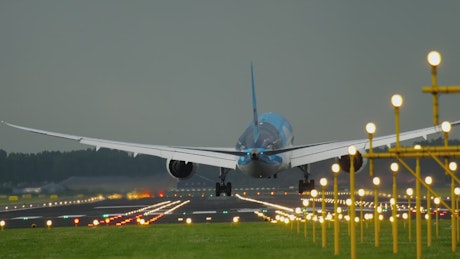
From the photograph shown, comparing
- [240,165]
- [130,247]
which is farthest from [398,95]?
[240,165]

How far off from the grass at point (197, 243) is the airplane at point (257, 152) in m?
13.1

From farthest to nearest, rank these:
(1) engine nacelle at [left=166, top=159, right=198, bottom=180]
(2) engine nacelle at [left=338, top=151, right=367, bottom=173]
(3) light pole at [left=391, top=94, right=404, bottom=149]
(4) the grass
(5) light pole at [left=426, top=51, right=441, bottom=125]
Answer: (1) engine nacelle at [left=166, top=159, right=198, bottom=180] < (2) engine nacelle at [left=338, top=151, right=367, bottom=173] < (4) the grass < (3) light pole at [left=391, top=94, right=404, bottom=149] < (5) light pole at [left=426, top=51, right=441, bottom=125]

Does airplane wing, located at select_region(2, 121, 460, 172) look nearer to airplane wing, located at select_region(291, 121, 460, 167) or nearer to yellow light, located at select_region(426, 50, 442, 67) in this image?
airplane wing, located at select_region(291, 121, 460, 167)

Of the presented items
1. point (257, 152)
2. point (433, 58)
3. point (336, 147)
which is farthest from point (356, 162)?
point (433, 58)

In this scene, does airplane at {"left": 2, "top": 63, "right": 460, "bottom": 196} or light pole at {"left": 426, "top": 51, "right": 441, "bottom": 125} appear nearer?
light pole at {"left": 426, "top": 51, "right": 441, "bottom": 125}

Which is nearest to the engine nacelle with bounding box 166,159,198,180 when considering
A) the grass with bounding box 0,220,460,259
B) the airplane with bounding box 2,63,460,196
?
the airplane with bounding box 2,63,460,196

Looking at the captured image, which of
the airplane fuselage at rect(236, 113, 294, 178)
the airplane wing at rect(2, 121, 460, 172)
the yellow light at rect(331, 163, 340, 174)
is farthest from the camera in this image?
the airplane wing at rect(2, 121, 460, 172)

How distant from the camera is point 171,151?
70.9 meters

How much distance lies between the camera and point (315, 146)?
70312 mm

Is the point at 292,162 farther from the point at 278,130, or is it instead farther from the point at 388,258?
Result: the point at 388,258

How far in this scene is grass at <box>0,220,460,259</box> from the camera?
32.8m

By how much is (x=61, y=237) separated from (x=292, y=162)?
2835 centimetres

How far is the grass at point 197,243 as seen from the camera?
32844 millimetres

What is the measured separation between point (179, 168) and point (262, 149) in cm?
817
